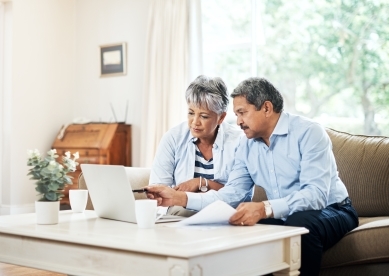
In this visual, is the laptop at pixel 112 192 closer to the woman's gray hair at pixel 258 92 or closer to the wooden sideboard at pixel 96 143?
the woman's gray hair at pixel 258 92

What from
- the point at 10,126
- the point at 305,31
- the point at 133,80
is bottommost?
the point at 10,126

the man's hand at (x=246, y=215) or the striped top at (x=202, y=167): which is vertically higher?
the striped top at (x=202, y=167)

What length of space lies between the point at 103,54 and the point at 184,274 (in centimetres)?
451

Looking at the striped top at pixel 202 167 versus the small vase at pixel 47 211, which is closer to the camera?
the small vase at pixel 47 211

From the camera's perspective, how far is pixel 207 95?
2621 millimetres

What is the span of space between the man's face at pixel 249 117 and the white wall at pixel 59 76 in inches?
126

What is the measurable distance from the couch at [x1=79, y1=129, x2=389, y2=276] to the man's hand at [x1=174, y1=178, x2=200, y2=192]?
50cm

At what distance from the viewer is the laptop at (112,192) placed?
6.61ft

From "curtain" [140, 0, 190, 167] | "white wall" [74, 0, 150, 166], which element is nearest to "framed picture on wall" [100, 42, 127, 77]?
"white wall" [74, 0, 150, 166]

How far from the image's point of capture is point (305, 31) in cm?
592

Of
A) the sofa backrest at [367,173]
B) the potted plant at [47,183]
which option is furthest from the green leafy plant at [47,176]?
the sofa backrest at [367,173]

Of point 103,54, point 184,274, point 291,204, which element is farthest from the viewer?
point 103,54

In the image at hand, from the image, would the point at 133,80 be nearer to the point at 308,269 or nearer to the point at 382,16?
the point at 382,16

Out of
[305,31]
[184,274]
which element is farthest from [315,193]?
[305,31]
